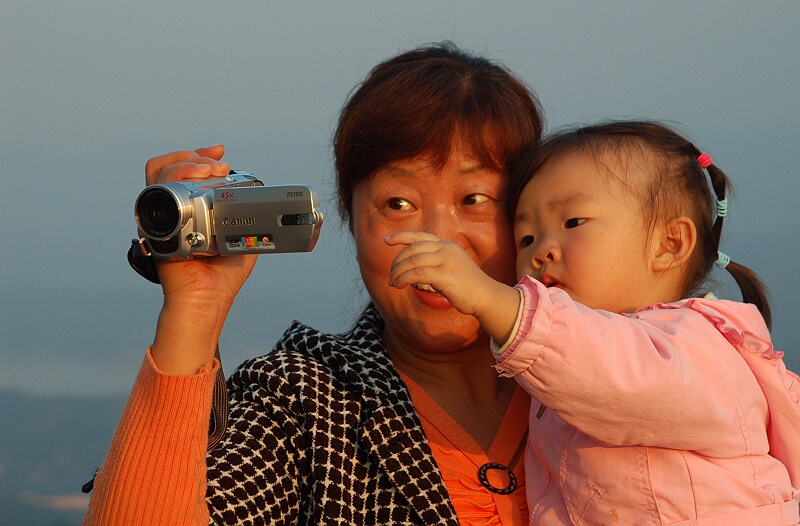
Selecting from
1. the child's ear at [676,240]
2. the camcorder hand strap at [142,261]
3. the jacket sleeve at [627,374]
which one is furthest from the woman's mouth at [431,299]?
the camcorder hand strap at [142,261]

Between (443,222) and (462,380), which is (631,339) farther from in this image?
(462,380)

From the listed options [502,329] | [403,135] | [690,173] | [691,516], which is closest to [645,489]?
[691,516]

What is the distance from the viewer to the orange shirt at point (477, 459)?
2213mm

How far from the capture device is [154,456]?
174 cm

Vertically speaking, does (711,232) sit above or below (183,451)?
above

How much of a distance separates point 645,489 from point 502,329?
20.1 inches

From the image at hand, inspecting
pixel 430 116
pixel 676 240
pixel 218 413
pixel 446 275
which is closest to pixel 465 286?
pixel 446 275

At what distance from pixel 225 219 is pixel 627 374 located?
840 mm

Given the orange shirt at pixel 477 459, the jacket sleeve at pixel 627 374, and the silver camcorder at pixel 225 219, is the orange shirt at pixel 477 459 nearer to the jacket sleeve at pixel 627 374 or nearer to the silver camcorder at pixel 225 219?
the jacket sleeve at pixel 627 374

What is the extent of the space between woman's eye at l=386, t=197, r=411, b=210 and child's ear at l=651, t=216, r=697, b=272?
667mm

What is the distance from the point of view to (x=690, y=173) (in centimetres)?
225

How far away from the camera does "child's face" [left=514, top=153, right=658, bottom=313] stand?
2068mm

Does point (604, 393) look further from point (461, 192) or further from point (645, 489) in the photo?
point (461, 192)

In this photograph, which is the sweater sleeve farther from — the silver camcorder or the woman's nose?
the woman's nose
